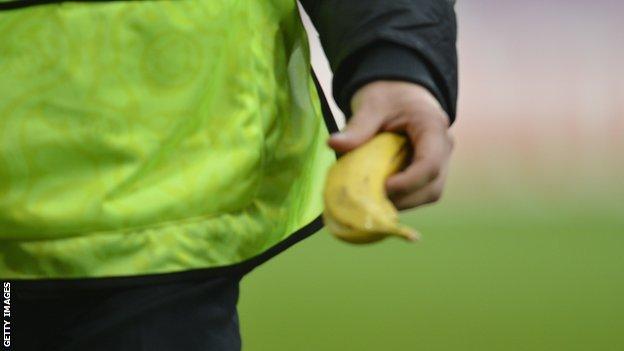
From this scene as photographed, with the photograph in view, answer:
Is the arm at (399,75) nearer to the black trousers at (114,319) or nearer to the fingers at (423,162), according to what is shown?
the fingers at (423,162)

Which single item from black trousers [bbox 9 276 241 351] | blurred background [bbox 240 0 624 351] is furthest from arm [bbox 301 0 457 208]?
blurred background [bbox 240 0 624 351]

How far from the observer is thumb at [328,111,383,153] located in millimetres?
515

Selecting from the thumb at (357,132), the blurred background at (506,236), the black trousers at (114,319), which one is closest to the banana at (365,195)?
the thumb at (357,132)

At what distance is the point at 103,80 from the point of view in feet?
1.86

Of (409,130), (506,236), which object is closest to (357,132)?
(409,130)

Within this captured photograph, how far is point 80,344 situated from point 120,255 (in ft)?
0.15

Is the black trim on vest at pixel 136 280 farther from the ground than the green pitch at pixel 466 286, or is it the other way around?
the black trim on vest at pixel 136 280

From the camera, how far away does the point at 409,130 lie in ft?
1.75

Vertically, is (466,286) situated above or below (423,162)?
below

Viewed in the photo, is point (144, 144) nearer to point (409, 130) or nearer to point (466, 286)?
point (409, 130)

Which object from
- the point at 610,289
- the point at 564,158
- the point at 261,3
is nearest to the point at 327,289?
the point at 610,289

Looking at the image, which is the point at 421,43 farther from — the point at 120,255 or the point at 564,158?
the point at 564,158

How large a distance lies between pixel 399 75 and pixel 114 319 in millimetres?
172

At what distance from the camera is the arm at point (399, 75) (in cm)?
52
